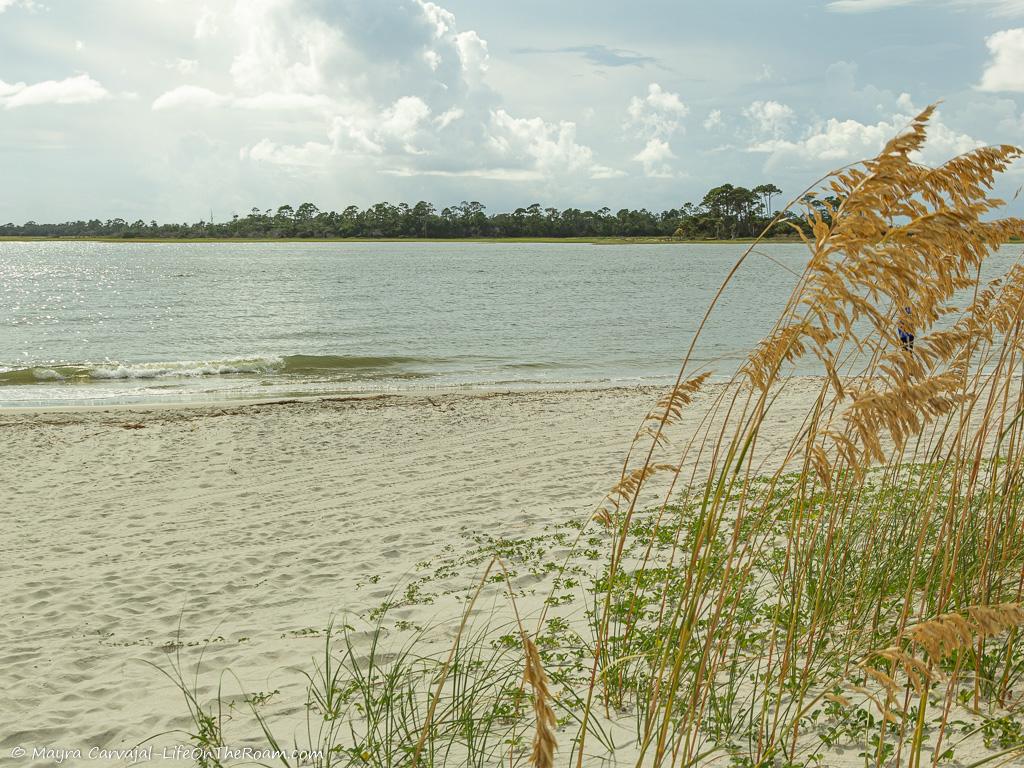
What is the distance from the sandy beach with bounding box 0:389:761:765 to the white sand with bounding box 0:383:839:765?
0.02m

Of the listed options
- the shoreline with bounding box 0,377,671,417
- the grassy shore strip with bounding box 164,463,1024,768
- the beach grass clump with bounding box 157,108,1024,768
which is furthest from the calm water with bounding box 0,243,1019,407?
the grassy shore strip with bounding box 164,463,1024,768

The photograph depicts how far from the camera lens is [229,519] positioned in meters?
8.73

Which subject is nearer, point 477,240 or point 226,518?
point 226,518

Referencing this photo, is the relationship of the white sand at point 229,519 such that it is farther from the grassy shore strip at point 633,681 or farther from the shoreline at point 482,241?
the shoreline at point 482,241

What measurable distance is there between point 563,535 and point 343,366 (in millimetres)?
16665

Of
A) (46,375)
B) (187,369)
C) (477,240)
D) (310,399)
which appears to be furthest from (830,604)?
(477,240)

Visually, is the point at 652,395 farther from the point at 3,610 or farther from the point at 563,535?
the point at 3,610

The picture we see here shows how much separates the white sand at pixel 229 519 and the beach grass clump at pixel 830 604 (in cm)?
116

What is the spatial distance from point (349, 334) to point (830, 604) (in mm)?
27907

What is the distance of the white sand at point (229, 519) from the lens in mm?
5121

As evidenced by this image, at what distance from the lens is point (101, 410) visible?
15789 millimetres

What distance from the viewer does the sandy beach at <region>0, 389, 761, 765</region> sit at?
513 centimetres

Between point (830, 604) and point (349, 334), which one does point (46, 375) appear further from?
point (830, 604)

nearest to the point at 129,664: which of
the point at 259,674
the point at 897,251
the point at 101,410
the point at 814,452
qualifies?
the point at 259,674
